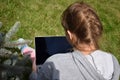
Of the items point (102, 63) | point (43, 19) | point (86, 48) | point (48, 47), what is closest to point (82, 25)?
point (86, 48)

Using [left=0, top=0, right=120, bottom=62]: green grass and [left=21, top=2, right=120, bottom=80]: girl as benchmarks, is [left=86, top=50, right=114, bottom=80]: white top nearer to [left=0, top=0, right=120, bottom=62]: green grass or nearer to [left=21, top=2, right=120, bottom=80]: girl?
[left=21, top=2, right=120, bottom=80]: girl

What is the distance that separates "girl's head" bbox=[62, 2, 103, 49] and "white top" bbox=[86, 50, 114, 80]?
112 mm

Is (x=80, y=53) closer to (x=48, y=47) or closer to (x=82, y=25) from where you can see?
(x=82, y=25)

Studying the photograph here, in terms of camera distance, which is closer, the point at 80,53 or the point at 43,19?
the point at 80,53

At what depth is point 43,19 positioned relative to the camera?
5.67m

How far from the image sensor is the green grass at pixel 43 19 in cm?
538

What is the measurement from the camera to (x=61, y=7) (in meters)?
6.05

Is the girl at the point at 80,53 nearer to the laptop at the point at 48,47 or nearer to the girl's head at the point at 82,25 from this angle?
the girl's head at the point at 82,25

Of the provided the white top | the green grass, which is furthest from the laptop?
the green grass

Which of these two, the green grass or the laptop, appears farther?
the green grass

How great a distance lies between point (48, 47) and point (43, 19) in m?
2.26

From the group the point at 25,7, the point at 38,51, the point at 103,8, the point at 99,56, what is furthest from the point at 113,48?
the point at 99,56

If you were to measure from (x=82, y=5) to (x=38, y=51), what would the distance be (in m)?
1.08

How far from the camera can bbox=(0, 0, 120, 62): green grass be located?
17.6 ft
